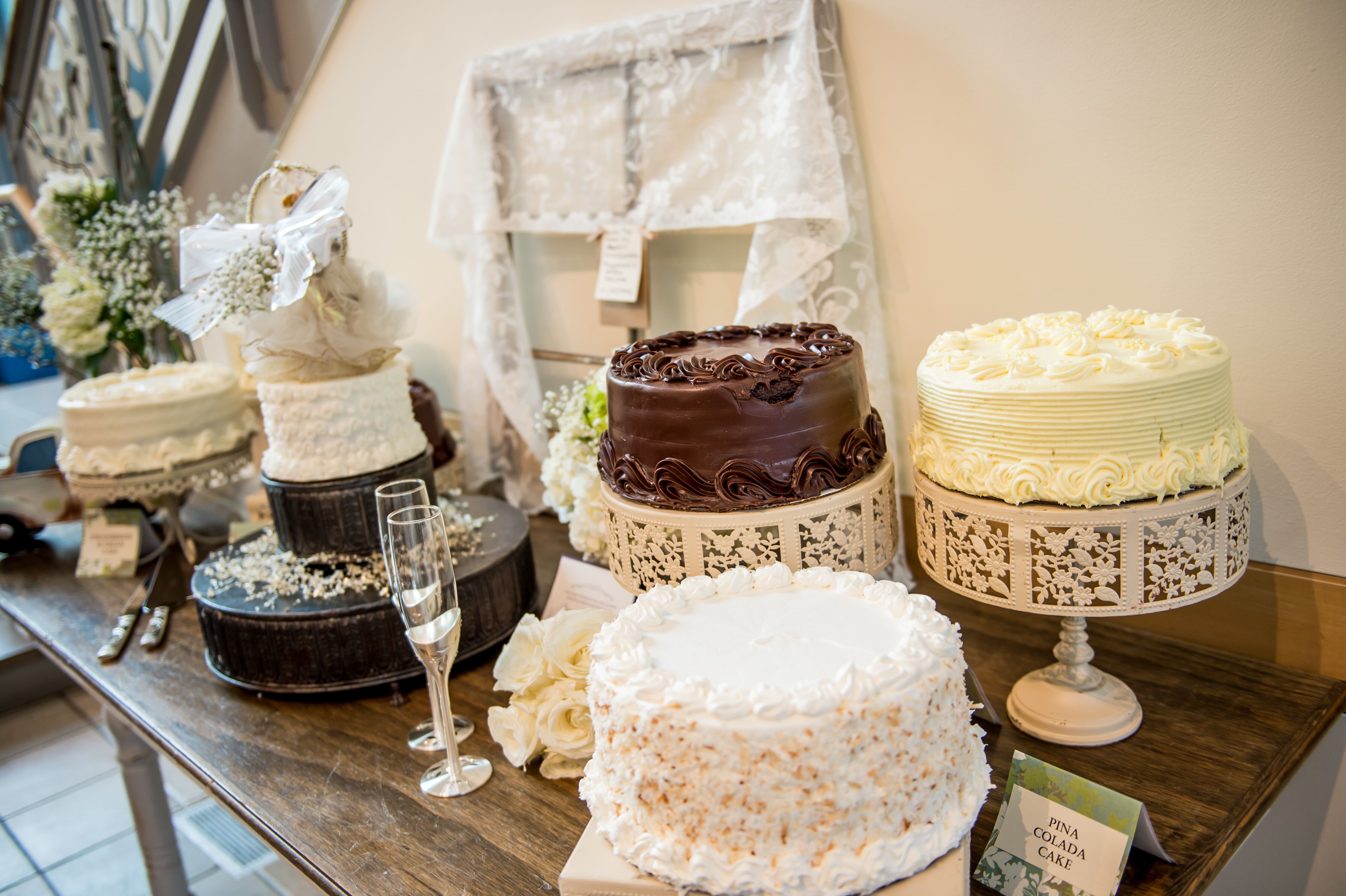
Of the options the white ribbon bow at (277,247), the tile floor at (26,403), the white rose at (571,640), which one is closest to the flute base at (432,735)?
the white rose at (571,640)

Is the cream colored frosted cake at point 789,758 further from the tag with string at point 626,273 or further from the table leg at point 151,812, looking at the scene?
the table leg at point 151,812

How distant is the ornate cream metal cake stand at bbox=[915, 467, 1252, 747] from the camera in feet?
3.67

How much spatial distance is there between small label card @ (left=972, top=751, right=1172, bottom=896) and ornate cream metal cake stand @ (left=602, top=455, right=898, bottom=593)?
34 centimetres

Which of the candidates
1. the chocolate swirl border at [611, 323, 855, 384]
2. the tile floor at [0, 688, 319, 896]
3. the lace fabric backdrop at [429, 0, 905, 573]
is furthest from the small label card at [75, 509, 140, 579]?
the chocolate swirl border at [611, 323, 855, 384]

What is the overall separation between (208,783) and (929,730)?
1224 millimetres

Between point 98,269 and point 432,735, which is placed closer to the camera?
point 432,735

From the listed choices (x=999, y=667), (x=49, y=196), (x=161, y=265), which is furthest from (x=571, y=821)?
(x=161, y=265)

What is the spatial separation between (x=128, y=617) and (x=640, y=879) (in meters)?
1.76

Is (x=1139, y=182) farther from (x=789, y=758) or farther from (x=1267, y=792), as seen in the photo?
(x=789, y=758)

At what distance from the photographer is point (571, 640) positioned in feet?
4.63

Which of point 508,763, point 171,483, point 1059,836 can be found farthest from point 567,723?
point 171,483

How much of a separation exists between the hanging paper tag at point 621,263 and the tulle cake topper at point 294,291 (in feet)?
1.76

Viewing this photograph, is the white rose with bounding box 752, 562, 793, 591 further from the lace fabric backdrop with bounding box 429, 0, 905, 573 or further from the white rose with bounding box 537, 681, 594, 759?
the lace fabric backdrop with bounding box 429, 0, 905, 573

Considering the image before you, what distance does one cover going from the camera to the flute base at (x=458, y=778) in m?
1.35
